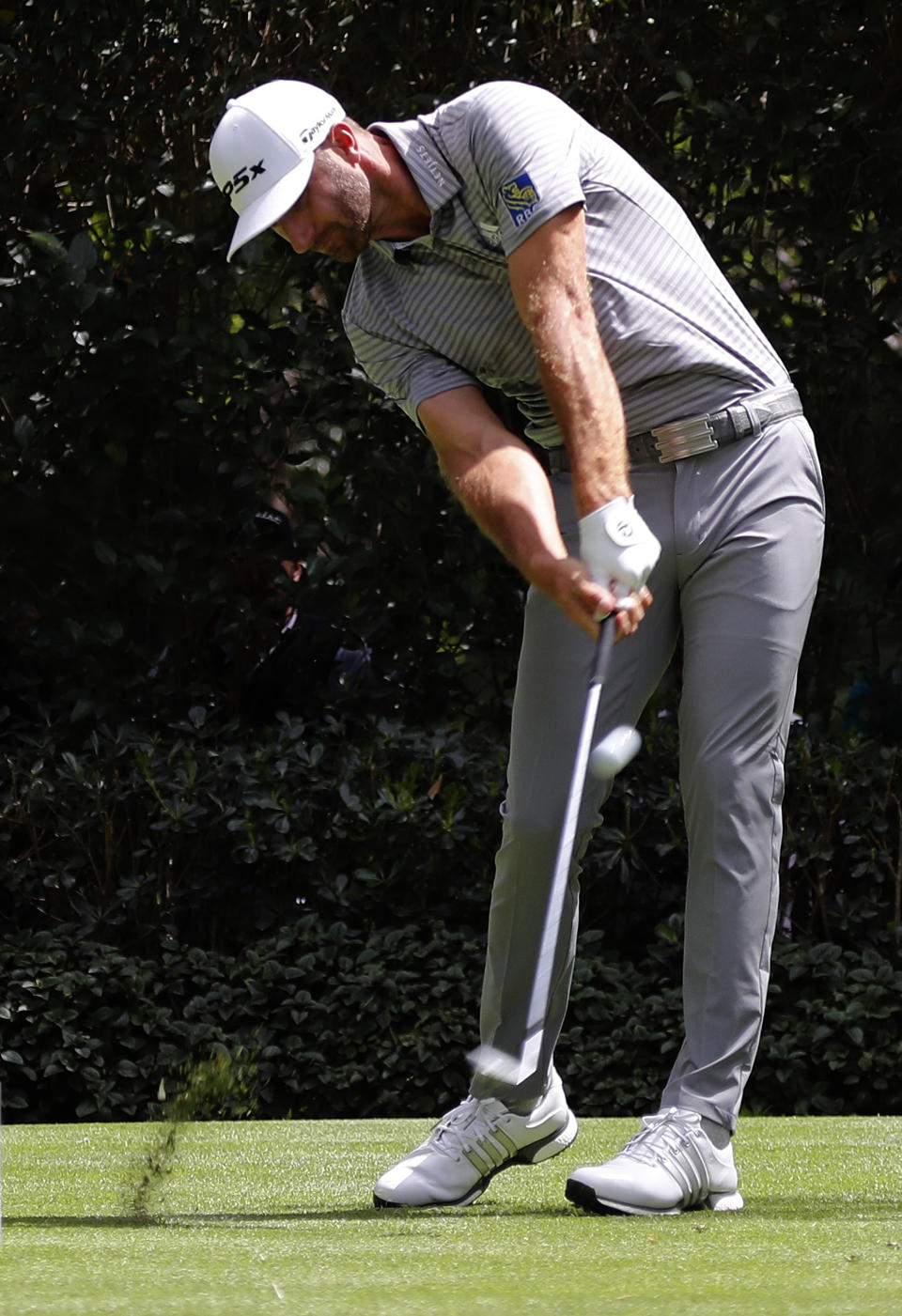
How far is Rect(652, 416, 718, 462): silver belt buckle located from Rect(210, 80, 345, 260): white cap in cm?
65

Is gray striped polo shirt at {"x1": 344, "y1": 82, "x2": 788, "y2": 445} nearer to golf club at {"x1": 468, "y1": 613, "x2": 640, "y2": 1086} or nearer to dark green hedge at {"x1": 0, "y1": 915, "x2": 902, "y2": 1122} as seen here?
golf club at {"x1": 468, "y1": 613, "x2": 640, "y2": 1086}

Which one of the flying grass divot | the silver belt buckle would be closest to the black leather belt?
the silver belt buckle

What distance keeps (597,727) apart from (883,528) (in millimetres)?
3093

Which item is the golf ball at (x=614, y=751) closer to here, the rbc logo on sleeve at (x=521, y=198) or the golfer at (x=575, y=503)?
the golfer at (x=575, y=503)

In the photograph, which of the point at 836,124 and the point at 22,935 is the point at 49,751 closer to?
the point at 22,935

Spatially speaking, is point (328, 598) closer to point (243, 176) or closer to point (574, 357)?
point (243, 176)

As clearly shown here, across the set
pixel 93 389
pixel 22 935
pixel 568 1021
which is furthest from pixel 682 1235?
pixel 93 389

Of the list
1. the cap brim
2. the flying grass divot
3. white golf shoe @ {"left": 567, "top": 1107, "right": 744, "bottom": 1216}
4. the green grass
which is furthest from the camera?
the cap brim

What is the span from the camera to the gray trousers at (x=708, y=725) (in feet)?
Result: 8.83

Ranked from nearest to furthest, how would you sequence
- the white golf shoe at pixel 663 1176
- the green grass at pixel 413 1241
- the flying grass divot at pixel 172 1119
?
the green grass at pixel 413 1241
the flying grass divot at pixel 172 1119
the white golf shoe at pixel 663 1176

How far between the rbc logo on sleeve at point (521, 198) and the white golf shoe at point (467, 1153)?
4.33 ft

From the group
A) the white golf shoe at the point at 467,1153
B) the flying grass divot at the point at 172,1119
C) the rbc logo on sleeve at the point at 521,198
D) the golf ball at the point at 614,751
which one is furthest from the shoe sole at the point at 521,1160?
the rbc logo on sleeve at the point at 521,198

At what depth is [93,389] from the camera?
5605mm

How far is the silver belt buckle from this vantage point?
272 cm
